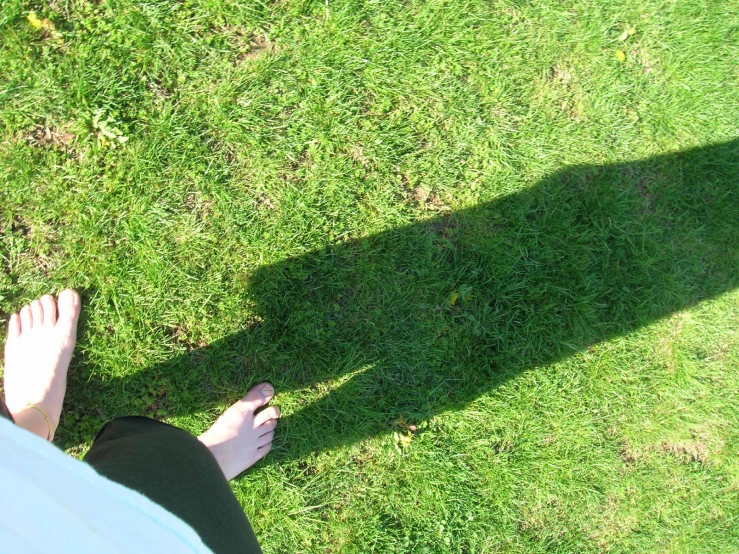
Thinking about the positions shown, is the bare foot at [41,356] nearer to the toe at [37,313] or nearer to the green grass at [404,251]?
the toe at [37,313]

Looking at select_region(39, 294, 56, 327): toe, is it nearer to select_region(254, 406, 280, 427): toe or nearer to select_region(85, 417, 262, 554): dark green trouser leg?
select_region(85, 417, 262, 554): dark green trouser leg

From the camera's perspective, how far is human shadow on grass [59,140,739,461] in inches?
107

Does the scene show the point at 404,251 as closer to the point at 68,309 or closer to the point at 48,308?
the point at 68,309

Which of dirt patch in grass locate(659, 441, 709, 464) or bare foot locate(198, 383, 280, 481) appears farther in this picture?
dirt patch in grass locate(659, 441, 709, 464)

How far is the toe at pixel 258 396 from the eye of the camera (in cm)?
264

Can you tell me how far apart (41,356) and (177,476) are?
143cm

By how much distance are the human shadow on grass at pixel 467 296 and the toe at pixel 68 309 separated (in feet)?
1.16

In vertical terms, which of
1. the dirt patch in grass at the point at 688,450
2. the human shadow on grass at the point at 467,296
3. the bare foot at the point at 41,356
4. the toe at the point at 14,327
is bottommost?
the dirt patch in grass at the point at 688,450

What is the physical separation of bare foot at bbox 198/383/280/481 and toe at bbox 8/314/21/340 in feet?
3.68

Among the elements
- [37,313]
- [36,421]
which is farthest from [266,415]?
[37,313]

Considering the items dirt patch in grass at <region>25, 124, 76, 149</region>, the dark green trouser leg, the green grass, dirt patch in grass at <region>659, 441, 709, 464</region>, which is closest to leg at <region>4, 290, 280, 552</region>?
the dark green trouser leg

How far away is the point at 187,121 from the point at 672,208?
304 centimetres

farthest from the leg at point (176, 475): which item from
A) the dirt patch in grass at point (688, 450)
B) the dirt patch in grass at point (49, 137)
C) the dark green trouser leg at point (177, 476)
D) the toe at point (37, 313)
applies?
the dirt patch in grass at point (688, 450)

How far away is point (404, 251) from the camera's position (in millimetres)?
2850
